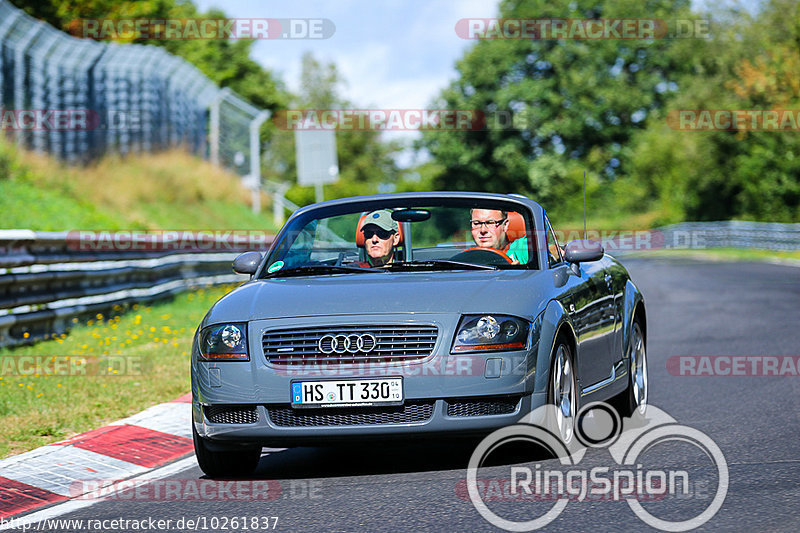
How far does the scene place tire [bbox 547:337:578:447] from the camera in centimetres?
693

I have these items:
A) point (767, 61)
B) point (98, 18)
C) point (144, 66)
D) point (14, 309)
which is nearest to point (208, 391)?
point (14, 309)

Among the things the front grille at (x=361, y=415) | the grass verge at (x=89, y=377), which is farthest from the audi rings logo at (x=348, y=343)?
the grass verge at (x=89, y=377)

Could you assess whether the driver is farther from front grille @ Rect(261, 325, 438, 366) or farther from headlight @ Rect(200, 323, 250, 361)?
headlight @ Rect(200, 323, 250, 361)

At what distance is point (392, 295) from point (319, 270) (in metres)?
0.93

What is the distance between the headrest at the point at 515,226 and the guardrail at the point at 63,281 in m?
6.46

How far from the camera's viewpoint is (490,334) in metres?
6.64

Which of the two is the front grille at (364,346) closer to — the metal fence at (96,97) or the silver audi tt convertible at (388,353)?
the silver audi tt convertible at (388,353)

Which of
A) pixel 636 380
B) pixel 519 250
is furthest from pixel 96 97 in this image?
pixel 519 250

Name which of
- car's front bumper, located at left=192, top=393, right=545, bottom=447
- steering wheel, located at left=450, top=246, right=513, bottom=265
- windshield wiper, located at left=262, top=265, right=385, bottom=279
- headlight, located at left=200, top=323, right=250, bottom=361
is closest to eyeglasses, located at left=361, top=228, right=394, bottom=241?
windshield wiper, located at left=262, top=265, right=385, bottom=279

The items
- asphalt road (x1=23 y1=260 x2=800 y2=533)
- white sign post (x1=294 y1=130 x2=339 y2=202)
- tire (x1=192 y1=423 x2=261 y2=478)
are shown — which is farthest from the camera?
white sign post (x1=294 y1=130 x2=339 y2=202)

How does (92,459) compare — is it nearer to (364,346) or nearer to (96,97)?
(364,346)

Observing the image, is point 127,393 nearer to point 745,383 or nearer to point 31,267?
point 31,267

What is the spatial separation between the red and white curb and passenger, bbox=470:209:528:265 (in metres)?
2.26

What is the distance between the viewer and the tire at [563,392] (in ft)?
22.7
